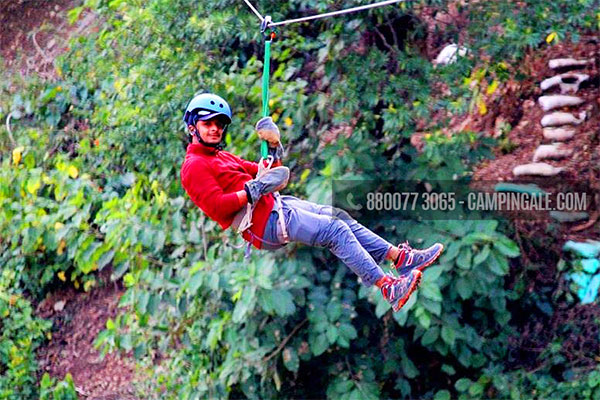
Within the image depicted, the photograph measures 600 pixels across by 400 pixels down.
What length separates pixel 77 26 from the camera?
12359 mm

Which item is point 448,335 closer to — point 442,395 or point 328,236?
point 442,395

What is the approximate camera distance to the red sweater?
5.69 meters

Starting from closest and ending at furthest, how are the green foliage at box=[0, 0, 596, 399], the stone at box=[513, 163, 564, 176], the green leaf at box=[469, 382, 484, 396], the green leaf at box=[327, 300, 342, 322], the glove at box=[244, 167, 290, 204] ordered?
the glove at box=[244, 167, 290, 204] < the green foliage at box=[0, 0, 596, 399] < the green leaf at box=[327, 300, 342, 322] < the green leaf at box=[469, 382, 484, 396] < the stone at box=[513, 163, 564, 176]

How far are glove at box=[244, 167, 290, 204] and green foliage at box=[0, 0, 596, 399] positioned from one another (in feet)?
7.34

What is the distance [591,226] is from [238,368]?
2944 mm

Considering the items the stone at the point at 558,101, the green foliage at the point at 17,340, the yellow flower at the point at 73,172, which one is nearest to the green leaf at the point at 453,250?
the stone at the point at 558,101

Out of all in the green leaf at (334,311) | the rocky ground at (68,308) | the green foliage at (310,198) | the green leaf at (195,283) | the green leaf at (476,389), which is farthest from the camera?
the rocky ground at (68,308)

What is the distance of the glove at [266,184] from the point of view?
567 centimetres

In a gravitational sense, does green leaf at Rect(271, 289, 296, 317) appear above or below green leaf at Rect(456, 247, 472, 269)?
below

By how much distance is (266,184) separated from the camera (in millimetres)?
5664

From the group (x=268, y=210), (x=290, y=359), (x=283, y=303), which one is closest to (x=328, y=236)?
(x=268, y=210)

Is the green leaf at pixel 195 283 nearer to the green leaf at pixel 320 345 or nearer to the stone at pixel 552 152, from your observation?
the green leaf at pixel 320 345

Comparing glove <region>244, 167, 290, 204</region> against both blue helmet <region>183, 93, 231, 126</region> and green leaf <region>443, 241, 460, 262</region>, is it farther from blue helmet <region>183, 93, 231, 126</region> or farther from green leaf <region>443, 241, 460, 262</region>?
green leaf <region>443, 241, 460, 262</region>

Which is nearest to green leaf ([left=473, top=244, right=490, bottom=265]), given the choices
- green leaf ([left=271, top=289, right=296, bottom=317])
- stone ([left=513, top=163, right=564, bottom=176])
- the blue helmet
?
green leaf ([left=271, top=289, right=296, bottom=317])
